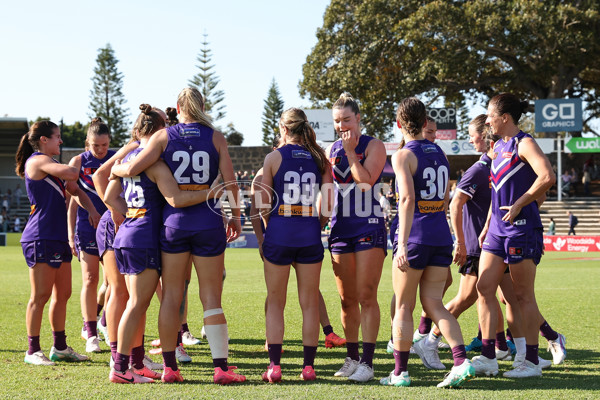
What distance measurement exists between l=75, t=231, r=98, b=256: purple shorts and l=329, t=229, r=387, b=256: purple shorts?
2.73 m

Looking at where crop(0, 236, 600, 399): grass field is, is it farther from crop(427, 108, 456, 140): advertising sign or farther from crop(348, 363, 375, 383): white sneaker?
crop(427, 108, 456, 140): advertising sign

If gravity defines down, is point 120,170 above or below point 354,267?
above

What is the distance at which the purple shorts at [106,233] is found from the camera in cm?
589

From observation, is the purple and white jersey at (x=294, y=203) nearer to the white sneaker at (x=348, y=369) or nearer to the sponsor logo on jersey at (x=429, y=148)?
the sponsor logo on jersey at (x=429, y=148)

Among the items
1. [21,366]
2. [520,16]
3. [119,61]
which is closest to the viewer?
[21,366]

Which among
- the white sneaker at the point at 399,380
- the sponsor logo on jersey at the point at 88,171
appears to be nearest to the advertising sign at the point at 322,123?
the sponsor logo on jersey at the point at 88,171

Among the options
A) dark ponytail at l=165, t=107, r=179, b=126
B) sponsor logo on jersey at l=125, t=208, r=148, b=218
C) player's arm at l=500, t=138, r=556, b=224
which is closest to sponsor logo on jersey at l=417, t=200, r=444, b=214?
player's arm at l=500, t=138, r=556, b=224

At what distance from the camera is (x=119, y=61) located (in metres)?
62.7

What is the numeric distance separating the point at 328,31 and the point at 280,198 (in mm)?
33170

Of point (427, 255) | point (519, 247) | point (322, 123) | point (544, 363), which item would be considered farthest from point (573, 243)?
point (427, 255)

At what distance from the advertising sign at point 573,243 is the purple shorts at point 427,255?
22.3 meters

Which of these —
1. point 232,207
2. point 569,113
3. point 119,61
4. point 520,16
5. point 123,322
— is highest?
point 119,61

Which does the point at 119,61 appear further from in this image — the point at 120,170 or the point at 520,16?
the point at 120,170

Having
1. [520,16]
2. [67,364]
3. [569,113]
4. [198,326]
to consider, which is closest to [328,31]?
[520,16]
